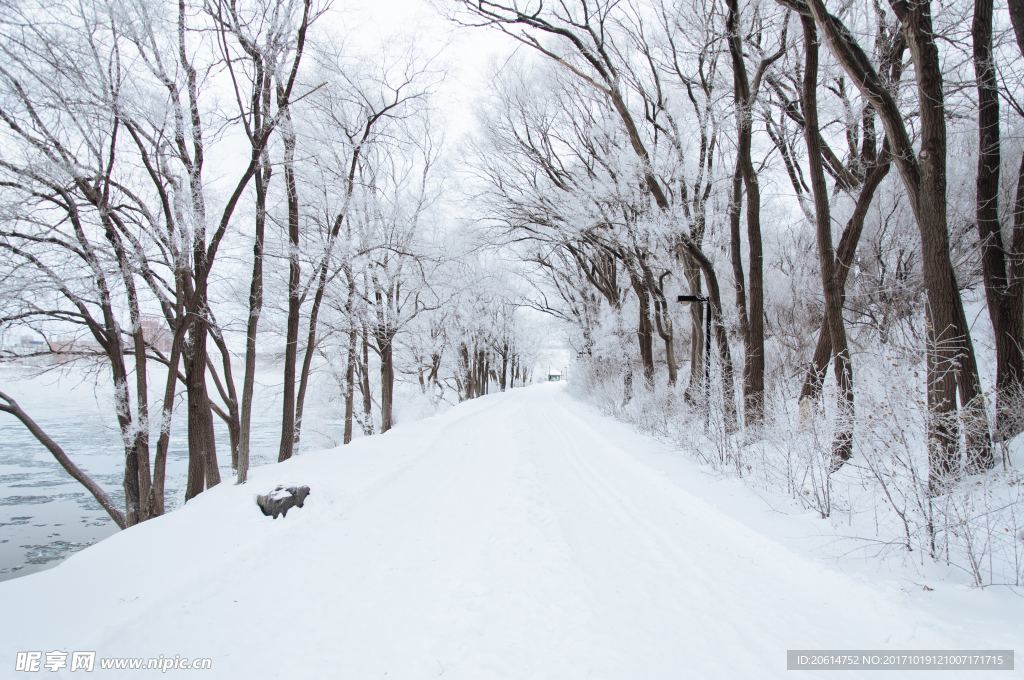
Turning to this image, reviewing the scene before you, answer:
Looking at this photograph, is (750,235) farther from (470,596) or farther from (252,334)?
(252,334)

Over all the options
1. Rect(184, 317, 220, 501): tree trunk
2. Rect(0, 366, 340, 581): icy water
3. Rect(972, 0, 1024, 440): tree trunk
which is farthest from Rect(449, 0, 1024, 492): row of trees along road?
Rect(0, 366, 340, 581): icy water

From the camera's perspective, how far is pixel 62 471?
1753 cm

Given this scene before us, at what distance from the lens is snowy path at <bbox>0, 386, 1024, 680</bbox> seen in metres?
2.54

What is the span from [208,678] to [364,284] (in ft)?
51.4

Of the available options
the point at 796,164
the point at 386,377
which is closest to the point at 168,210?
the point at 386,377

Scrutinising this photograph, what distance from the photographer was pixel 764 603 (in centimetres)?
308

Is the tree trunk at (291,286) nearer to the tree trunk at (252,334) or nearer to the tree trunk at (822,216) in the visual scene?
the tree trunk at (252,334)

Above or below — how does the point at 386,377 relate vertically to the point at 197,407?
above

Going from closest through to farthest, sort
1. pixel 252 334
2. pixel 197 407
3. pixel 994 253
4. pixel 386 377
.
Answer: pixel 994 253
pixel 252 334
pixel 197 407
pixel 386 377

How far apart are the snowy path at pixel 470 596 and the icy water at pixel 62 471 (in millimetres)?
7543

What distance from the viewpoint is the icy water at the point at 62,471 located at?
10438mm

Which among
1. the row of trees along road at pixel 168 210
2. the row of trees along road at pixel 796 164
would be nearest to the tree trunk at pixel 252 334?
the row of trees along road at pixel 168 210

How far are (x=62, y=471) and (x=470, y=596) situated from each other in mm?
22529

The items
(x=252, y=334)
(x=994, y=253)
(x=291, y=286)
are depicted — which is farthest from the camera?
(x=291, y=286)
